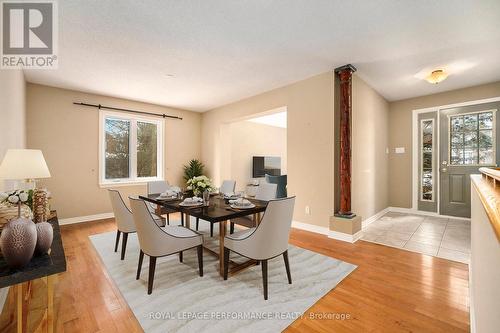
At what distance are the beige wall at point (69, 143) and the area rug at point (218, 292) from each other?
7.18 ft

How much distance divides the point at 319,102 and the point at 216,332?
3.38 m

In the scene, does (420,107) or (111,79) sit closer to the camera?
(111,79)

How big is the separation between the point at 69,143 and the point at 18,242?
4.07m

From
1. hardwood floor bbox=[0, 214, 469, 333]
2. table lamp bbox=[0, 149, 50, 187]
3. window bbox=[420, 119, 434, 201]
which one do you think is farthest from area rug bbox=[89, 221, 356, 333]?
window bbox=[420, 119, 434, 201]

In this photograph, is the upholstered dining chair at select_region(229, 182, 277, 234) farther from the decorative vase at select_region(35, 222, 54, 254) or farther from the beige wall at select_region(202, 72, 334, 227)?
the decorative vase at select_region(35, 222, 54, 254)

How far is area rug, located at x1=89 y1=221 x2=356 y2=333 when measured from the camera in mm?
1629

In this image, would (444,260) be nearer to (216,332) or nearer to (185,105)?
(216,332)

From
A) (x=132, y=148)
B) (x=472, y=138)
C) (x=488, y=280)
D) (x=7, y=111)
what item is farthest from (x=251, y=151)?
(x=488, y=280)

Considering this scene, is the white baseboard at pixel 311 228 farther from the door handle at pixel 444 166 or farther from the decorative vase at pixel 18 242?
the decorative vase at pixel 18 242

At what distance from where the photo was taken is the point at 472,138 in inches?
170

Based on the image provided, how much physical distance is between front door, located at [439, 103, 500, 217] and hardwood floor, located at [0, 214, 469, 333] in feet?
8.84

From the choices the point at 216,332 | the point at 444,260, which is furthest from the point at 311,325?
the point at 444,260

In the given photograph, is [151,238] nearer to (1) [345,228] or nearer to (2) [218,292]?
(2) [218,292]

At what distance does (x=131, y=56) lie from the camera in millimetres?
2982
